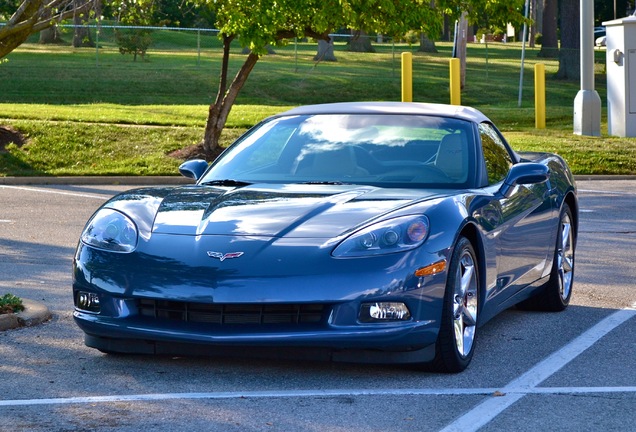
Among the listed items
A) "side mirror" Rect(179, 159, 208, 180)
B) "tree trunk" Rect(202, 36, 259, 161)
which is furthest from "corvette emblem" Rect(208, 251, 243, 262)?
"tree trunk" Rect(202, 36, 259, 161)

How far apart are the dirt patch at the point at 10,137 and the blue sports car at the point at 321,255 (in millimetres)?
15213

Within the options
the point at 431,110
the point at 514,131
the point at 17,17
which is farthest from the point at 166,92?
the point at 431,110

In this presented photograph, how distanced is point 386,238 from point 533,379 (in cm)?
107

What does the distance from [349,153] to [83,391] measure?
2.35 meters

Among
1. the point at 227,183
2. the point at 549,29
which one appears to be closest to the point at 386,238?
the point at 227,183

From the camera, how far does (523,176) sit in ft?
24.7

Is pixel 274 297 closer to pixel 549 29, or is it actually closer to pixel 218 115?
pixel 218 115

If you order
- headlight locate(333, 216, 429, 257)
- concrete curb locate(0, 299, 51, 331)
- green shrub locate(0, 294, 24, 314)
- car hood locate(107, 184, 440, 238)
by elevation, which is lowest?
concrete curb locate(0, 299, 51, 331)

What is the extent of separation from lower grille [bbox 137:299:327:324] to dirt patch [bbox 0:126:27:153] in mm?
16312

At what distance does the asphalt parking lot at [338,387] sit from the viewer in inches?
212

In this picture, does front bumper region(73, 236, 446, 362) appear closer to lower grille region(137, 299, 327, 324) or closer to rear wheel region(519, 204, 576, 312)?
lower grille region(137, 299, 327, 324)

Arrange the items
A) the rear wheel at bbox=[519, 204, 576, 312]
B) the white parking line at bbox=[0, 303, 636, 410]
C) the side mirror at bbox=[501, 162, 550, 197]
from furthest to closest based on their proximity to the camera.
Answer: the rear wheel at bbox=[519, 204, 576, 312], the side mirror at bbox=[501, 162, 550, 197], the white parking line at bbox=[0, 303, 636, 410]

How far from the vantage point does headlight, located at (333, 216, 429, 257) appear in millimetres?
6078

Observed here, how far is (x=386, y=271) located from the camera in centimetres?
602
